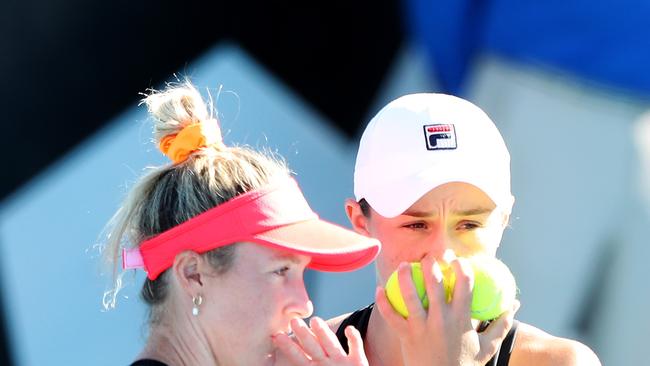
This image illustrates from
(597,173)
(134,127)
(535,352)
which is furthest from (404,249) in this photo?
(134,127)

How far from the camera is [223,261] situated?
241 cm

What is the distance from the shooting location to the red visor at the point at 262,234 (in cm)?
238

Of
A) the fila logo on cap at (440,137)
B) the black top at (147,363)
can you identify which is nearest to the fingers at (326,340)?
the black top at (147,363)

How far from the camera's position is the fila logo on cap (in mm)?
2713

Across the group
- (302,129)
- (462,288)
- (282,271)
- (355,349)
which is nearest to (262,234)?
(282,271)

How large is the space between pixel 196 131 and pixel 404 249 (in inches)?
23.4

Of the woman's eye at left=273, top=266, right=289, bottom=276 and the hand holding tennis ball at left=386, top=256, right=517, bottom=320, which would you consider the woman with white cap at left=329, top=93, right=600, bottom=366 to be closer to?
the hand holding tennis ball at left=386, top=256, right=517, bottom=320

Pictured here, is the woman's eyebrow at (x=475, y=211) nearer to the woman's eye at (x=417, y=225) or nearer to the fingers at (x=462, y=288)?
the woman's eye at (x=417, y=225)

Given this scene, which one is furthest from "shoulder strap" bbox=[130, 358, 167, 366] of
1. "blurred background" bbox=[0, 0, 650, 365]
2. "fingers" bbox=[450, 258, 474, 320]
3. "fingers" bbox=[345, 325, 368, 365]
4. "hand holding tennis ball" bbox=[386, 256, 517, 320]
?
"blurred background" bbox=[0, 0, 650, 365]

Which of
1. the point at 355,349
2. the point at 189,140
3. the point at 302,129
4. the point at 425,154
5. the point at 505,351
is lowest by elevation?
the point at 505,351

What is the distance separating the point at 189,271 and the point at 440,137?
75cm

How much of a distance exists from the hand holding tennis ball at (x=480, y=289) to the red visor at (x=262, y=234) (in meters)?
0.15

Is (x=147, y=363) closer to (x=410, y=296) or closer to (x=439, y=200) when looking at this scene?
(x=410, y=296)

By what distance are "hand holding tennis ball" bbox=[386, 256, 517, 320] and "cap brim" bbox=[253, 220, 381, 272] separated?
0.40 feet
